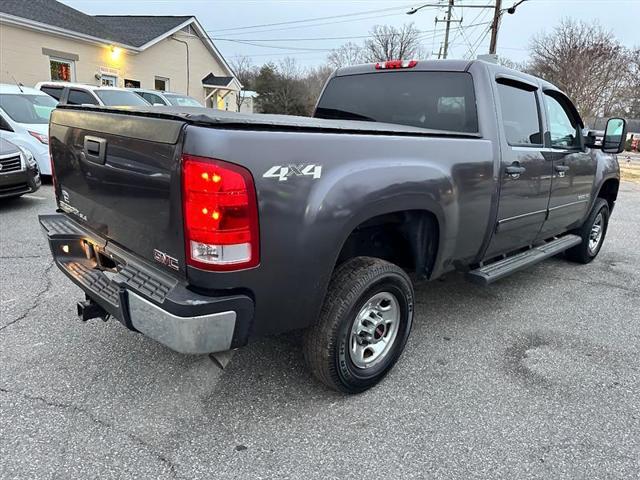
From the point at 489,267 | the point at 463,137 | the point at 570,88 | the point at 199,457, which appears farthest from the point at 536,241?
the point at 570,88

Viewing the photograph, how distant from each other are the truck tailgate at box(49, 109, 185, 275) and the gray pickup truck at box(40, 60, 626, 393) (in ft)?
0.03

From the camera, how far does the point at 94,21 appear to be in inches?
868

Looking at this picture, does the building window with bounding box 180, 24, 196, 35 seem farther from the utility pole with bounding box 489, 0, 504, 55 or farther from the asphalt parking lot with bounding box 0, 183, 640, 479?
the asphalt parking lot with bounding box 0, 183, 640, 479

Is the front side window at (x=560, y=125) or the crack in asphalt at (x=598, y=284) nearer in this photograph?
the front side window at (x=560, y=125)

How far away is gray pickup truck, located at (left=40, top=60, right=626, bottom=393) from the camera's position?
2.05 metres

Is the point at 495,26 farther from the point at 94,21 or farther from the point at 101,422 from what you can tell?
the point at 101,422

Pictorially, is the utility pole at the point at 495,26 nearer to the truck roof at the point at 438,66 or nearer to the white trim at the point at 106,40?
the white trim at the point at 106,40

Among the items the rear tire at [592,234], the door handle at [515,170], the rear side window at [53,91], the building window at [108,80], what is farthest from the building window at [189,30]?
the door handle at [515,170]

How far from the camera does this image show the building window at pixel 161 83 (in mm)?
23955

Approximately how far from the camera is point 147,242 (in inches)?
92.4

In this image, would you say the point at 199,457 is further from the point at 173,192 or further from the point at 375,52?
the point at 375,52

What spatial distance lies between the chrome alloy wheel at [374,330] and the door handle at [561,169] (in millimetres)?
2214

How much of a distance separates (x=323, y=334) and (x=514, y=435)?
1.14 m

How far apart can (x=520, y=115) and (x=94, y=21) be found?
928 inches
